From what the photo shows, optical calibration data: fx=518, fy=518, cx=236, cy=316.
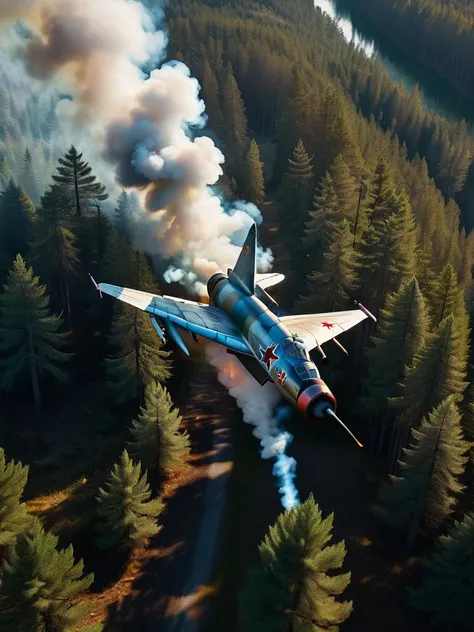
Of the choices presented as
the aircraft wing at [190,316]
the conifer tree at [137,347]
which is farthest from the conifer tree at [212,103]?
the aircraft wing at [190,316]

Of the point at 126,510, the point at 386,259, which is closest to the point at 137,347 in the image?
the point at 126,510

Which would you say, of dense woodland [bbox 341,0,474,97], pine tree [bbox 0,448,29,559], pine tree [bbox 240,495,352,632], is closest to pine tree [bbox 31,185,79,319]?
pine tree [bbox 0,448,29,559]

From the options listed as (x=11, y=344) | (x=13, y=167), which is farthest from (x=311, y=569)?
(x=13, y=167)

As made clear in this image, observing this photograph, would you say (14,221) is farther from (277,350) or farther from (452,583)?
(452,583)

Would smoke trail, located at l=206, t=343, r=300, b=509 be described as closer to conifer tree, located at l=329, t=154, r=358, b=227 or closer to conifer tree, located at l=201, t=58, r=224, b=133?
conifer tree, located at l=329, t=154, r=358, b=227

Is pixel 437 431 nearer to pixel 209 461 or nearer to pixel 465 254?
pixel 209 461

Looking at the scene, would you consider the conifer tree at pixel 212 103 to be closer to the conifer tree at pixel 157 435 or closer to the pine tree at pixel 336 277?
the pine tree at pixel 336 277
